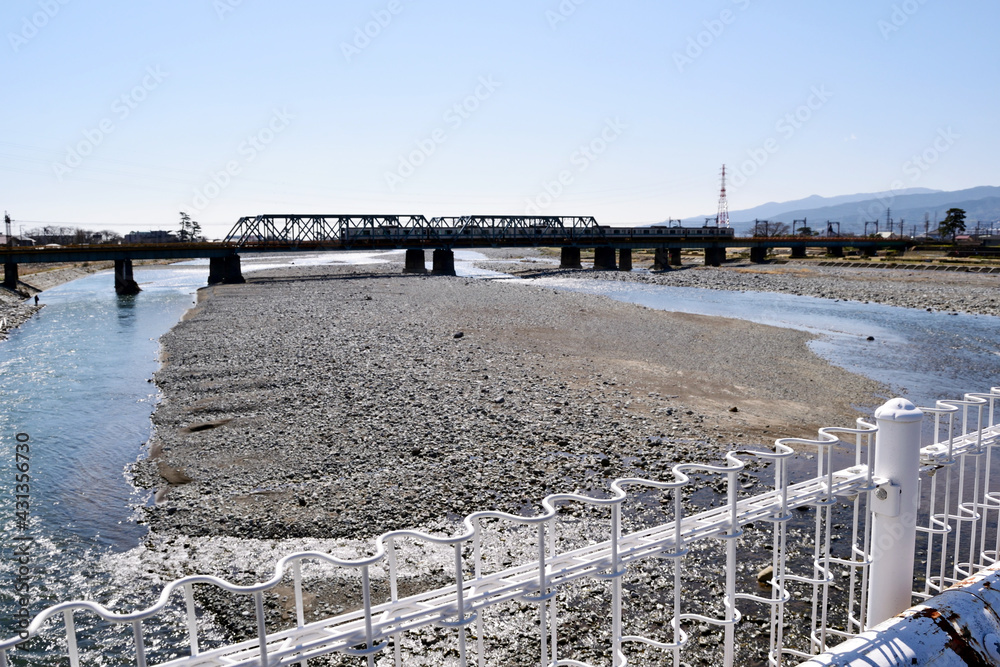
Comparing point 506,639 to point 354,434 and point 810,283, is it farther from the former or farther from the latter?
point 810,283

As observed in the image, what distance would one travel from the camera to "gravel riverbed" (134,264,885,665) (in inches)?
340

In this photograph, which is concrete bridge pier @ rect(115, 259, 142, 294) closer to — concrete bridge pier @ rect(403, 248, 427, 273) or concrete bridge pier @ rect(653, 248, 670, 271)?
concrete bridge pier @ rect(403, 248, 427, 273)

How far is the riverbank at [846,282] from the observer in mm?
46406

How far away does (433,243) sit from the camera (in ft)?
269

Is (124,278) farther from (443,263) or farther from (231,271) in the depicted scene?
(443,263)

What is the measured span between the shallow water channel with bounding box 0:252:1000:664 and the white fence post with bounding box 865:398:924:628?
8145 mm

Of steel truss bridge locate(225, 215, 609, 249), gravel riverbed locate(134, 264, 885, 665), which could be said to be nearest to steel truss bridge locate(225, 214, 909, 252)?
steel truss bridge locate(225, 215, 609, 249)

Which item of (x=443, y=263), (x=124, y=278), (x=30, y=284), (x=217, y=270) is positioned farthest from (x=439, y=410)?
(x=30, y=284)

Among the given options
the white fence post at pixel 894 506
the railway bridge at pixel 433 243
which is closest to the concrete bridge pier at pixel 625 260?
the railway bridge at pixel 433 243

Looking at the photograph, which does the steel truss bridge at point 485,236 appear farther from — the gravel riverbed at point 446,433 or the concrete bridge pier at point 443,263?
the gravel riverbed at point 446,433

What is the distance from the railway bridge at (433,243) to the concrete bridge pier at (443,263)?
12 centimetres

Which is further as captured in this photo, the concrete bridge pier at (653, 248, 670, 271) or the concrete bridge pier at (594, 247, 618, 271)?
the concrete bridge pier at (653, 248, 670, 271)

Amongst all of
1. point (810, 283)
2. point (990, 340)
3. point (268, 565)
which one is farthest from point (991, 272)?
point (268, 565)

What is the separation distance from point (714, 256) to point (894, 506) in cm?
9822
